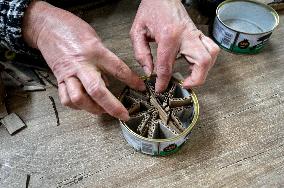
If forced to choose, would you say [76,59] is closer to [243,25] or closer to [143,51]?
[143,51]

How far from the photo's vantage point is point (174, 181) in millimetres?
947

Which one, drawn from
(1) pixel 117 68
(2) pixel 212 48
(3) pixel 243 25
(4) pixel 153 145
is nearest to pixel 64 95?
(1) pixel 117 68

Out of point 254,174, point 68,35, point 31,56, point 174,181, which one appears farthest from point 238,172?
point 31,56

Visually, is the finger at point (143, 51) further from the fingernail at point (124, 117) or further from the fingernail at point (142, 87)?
the fingernail at point (124, 117)

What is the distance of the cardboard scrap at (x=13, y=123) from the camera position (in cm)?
102

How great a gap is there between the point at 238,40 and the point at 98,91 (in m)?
0.58

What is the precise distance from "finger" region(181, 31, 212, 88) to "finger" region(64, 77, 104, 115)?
0.87 feet

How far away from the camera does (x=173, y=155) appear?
3.26 ft

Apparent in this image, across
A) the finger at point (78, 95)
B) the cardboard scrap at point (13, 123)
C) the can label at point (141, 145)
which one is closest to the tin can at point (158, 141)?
the can label at point (141, 145)

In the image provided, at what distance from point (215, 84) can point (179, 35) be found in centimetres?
26

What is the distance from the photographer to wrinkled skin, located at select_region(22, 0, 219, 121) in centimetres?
89

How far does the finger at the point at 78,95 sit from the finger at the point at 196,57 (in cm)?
26

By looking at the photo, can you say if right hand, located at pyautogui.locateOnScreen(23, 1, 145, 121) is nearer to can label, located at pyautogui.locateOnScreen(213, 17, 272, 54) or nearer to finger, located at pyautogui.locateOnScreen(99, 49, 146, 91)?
finger, located at pyautogui.locateOnScreen(99, 49, 146, 91)

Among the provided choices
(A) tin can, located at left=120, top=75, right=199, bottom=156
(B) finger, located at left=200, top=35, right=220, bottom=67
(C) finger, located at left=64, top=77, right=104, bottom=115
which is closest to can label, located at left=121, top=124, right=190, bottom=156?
(A) tin can, located at left=120, top=75, right=199, bottom=156
